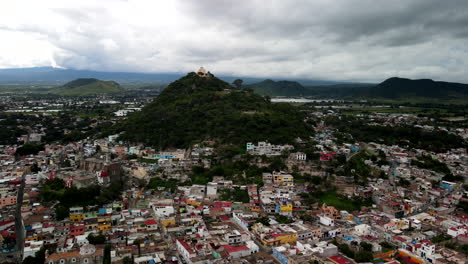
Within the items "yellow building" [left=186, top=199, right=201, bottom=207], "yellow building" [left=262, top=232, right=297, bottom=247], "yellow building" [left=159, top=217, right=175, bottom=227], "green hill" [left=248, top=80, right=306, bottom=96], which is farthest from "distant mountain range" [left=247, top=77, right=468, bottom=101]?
"yellow building" [left=159, top=217, right=175, bottom=227]

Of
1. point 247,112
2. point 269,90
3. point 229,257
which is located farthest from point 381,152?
point 269,90

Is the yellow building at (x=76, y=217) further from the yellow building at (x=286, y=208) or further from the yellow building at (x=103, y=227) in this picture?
the yellow building at (x=286, y=208)

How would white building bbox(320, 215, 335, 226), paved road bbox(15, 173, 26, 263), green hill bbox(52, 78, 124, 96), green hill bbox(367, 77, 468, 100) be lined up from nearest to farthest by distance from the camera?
paved road bbox(15, 173, 26, 263) → white building bbox(320, 215, 335, 226) → green hill bbox(367, 77, 468, 100) → green hill bbox(52, 78, 124, 96)

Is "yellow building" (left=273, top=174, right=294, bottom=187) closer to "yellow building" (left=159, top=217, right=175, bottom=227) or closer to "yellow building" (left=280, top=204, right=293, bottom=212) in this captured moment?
"yellow building" (left=280, top=204, right=293, bottom=212)

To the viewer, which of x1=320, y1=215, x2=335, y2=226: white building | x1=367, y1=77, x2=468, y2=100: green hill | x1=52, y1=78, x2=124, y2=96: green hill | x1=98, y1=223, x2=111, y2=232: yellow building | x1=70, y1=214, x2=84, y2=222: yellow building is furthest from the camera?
x1=52, y1=78, x2=124, y2=96: green hill

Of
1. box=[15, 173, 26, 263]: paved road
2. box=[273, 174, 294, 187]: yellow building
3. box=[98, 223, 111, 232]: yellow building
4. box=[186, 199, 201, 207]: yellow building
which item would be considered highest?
box=[273, 174, 294, 187]: yellow building

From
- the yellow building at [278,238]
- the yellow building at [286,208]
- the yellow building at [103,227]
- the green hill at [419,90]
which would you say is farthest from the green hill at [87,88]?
the yellow building at [278,238]
